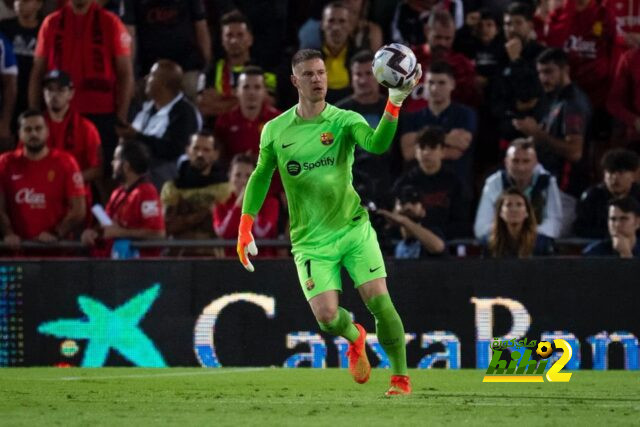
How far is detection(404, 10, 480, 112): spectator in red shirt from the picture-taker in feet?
50.8

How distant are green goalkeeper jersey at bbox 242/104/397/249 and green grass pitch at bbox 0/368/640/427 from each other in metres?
1.19

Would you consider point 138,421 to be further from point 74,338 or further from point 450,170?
point 450,170

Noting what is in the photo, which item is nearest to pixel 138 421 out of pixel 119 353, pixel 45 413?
pixel 45 413

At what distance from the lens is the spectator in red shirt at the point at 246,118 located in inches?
591

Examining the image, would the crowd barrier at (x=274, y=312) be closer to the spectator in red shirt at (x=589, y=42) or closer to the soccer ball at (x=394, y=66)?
the spectator in red shirt at (x=589, y=42)

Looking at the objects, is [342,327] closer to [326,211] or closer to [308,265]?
[308,265]

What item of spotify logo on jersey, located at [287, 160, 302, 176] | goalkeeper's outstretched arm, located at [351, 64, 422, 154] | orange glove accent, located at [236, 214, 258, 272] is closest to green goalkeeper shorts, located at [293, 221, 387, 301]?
orange glove accent, located at [236, 214, 258, 272]

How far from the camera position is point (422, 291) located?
1310 centimetres

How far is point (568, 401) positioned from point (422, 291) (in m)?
4.05

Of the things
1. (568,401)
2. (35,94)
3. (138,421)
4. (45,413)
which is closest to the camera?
(138,421)

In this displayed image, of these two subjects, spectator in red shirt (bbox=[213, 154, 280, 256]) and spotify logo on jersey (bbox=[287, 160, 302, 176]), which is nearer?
spotify logo on jersey (bbox=[287, 160, 302, 176])

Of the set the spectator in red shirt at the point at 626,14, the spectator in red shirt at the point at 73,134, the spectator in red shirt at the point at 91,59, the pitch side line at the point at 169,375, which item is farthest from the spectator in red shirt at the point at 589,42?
the pitch side line at the point at 169,375

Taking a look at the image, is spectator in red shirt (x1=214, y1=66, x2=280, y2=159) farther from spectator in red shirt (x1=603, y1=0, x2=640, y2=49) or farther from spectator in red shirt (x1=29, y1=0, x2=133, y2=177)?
spectator in red shirt (x1=603, y1=0, x2=640, y2=49)

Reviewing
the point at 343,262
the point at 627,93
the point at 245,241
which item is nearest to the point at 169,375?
the point at 245,241
